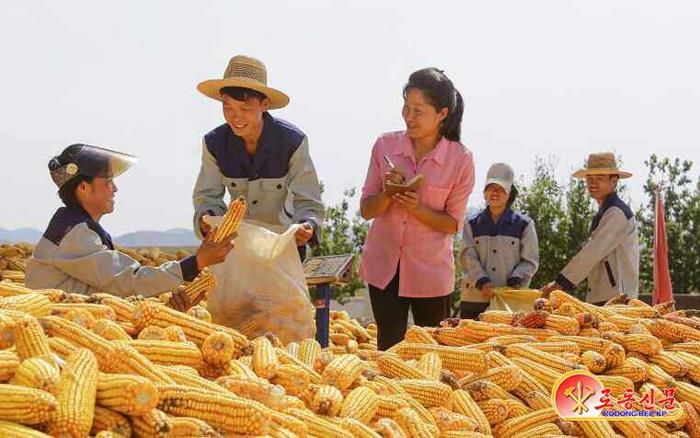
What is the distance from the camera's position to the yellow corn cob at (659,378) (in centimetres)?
478

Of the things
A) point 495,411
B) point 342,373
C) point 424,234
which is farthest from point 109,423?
point 424,234

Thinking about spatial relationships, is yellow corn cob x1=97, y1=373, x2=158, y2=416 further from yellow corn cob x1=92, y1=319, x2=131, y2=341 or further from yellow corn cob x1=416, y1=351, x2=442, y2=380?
yellow corn cob x1=416, y1=351, x2=442, y2=380

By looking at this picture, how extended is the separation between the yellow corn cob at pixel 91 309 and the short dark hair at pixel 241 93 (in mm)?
2124

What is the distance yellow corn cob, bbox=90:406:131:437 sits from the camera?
2.79m

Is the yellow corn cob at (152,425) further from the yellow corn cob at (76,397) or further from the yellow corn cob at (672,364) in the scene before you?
the yellow corn cob at (672,364)

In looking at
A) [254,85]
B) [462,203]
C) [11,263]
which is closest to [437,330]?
[462,203]

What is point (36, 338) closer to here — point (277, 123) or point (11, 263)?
point (277, 123)

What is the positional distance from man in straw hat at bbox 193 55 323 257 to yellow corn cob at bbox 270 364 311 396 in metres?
2.46

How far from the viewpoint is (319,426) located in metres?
3.25

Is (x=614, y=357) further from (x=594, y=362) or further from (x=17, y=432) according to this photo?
(x=17, y=432)

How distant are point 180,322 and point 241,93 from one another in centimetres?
248

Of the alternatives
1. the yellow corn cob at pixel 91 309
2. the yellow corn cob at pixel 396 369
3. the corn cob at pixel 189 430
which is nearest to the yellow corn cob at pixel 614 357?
the yellow corn cob at pixel 396 369

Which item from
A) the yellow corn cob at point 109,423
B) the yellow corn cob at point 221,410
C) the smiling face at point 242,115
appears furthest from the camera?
the smiling face at point 242,115

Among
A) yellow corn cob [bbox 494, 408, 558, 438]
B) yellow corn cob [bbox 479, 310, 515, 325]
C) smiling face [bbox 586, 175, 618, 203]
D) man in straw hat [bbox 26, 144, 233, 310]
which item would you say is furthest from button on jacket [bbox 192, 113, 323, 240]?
smiling face [bbox 586, 175, 618, 203]
